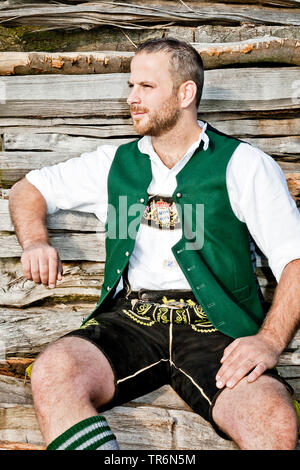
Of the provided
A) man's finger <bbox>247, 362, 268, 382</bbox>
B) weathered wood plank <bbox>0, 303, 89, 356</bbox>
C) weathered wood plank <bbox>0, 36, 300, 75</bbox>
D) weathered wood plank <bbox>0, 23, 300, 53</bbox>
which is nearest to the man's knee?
man's finger <bbox>247, 362, 268, 382</bbox>

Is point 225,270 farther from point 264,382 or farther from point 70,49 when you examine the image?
point 70,49

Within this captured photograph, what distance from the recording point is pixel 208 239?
3082 mm

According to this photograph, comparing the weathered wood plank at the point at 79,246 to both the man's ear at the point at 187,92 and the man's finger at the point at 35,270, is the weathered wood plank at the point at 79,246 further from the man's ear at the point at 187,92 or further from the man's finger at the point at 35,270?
the man's ear at the point at 187,92

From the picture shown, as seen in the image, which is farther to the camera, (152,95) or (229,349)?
(152,95)

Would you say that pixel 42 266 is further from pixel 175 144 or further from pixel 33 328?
pixel 175 144

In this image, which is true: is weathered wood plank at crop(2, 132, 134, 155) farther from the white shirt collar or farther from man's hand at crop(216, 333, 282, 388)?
man's hand at crop(216, 333, 282, 388)

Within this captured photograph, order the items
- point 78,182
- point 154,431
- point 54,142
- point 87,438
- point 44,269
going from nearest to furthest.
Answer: point 87,438, point 154,431, point 44,269, point 78,182, point 54,142

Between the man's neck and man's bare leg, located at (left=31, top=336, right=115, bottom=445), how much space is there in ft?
3.90

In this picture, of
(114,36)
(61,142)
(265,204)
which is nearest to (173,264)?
(265,204)

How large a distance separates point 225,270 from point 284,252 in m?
0.34

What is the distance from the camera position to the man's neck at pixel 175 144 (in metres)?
3.35

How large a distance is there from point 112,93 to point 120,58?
242 mm

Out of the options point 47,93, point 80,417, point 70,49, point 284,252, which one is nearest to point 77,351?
point 80,417

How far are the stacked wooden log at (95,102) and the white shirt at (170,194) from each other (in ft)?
1.24
